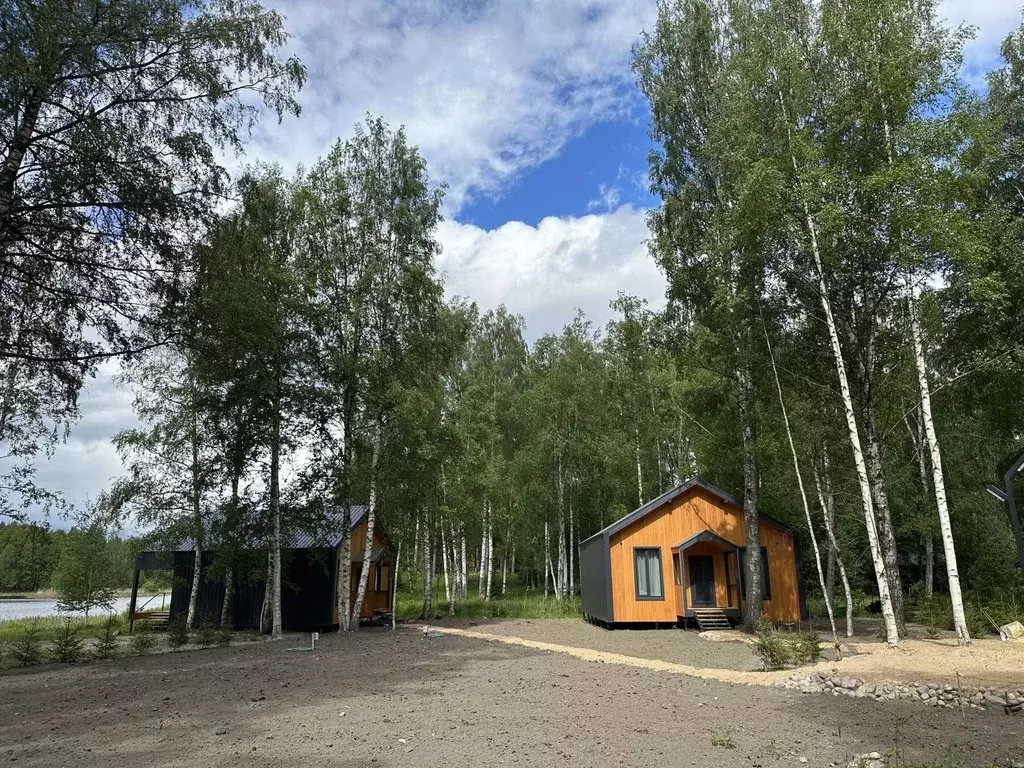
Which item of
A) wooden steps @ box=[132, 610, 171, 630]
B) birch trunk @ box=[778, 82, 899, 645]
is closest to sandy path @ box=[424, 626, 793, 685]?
birch trunk @ box=[778, 82, 899, 645]

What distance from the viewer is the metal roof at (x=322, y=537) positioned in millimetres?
17375

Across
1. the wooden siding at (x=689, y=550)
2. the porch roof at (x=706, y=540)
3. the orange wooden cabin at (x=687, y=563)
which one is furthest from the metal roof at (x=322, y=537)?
the porch roof at (x=706, y=540)

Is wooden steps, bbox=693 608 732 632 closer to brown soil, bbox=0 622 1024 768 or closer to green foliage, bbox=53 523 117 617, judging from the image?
brown soil, bbox=0 622 1024 768

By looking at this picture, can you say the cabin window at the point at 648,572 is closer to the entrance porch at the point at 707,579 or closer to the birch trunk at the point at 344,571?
the entrance porch at the point at 707,579

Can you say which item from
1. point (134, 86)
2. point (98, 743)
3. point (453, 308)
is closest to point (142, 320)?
point (134, 86)

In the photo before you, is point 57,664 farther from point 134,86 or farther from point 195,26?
point 195,26

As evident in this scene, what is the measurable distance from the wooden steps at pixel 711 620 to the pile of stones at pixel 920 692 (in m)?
9.44

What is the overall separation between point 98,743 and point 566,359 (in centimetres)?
2271

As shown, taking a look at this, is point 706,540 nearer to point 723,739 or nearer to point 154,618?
point 723,739

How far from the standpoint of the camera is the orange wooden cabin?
60.2ft

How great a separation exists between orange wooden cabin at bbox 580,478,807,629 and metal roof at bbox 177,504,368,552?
762cm

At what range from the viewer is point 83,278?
8.96 metres

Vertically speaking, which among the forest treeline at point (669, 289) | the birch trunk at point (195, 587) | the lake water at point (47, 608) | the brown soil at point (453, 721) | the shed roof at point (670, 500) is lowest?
the lake water at point (47, 608)

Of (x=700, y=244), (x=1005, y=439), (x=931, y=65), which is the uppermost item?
(x=931, y=65)
